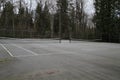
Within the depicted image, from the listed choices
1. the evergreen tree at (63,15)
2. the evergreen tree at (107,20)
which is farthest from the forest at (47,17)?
the evergreen tree at (107,20)

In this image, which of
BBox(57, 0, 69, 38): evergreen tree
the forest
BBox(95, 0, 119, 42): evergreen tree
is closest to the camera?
BBox(95, 0, 119, 42): evergreen tree

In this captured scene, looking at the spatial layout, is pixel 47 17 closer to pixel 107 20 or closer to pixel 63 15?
pixel 63 15

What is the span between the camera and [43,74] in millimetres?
7848

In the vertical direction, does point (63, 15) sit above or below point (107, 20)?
above

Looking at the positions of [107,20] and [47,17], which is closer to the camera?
[107,20]

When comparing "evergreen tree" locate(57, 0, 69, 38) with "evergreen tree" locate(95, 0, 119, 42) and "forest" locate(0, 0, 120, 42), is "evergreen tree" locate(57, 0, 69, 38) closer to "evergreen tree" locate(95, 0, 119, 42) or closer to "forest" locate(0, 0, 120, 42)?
"forest" locate(0, 0, 120, 42)

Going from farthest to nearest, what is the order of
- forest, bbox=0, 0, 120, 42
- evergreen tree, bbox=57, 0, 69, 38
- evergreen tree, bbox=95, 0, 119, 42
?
1. evergreen tree, bbox=57, 0, 69, 38
2. forest, bbox=0, 0, 120, 42
3. evergreen tree, bbox=95, 0, 119, 42

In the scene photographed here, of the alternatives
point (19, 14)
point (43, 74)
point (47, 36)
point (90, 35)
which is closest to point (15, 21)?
point (19, 14)

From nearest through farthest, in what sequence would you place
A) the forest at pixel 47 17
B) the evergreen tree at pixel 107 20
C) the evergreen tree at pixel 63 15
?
1. the evergreen tree at pixel 107 20
2. the forest at pixel 47 17
3. the evergreen tree at pixel 63 15

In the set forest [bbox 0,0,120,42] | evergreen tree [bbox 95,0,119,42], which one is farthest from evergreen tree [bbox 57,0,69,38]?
evergreen tree [bbox 95,0,119,42]

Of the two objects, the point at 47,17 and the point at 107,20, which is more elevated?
A: the point at 47,17

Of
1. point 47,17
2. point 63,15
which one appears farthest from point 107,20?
point 47,17

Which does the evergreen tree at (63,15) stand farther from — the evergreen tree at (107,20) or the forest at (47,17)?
the evergreen tree at (107,20)

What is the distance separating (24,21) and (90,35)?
2392 centimetres
